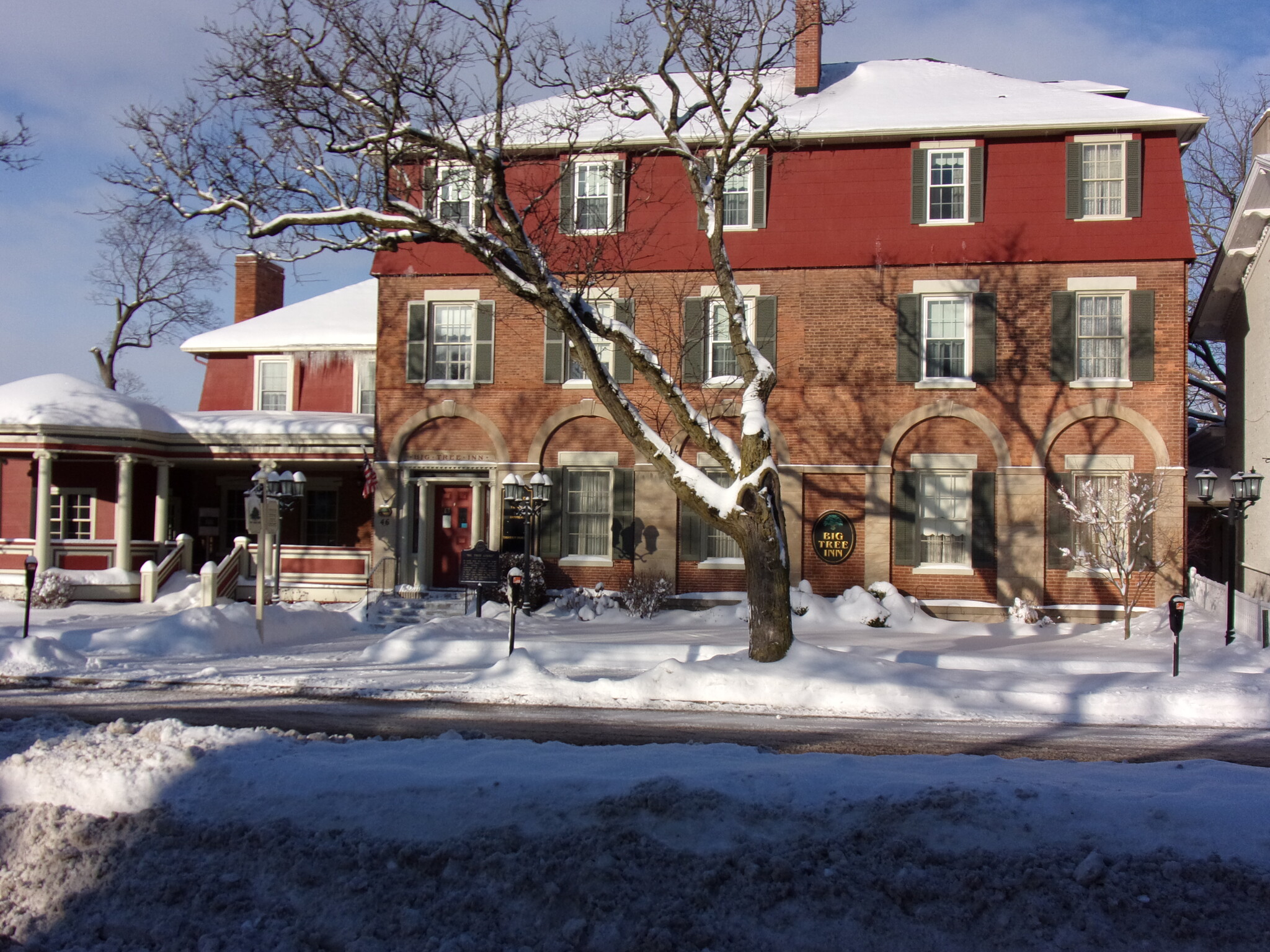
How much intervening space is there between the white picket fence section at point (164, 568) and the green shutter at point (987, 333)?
59.2 ft

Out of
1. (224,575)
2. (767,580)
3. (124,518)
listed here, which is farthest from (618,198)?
(124,518)

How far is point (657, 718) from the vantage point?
11000 mm

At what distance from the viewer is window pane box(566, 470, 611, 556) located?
2192cm

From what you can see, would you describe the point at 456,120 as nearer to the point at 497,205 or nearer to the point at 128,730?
the point at 497,205

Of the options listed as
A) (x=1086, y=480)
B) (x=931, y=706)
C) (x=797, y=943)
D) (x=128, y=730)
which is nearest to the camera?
(x=797, y=943)

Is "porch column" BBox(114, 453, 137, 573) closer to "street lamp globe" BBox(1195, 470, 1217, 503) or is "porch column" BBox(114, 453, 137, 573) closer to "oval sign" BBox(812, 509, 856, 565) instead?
"oval sign" BBox(812, 509, 856, 565)

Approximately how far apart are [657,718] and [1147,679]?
6405 mm

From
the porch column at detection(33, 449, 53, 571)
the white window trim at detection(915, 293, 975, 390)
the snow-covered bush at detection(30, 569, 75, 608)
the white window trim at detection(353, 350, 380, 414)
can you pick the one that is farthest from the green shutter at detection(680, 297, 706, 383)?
the porch column at detection(33, 449, 53, 571)

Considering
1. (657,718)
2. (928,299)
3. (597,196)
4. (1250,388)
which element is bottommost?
(657,718)

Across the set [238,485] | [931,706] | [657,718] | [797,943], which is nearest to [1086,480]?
[931,706]

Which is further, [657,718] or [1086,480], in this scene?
[1086,480]

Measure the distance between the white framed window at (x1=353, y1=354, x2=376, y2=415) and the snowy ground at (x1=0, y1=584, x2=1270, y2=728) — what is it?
8.99 metres

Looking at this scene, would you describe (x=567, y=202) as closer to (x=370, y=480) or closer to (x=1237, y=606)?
(x=370, y=480)

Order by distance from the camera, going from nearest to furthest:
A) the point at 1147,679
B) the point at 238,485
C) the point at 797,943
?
the point at 797,943 → the point at 1147,679 → the point at 238,485
